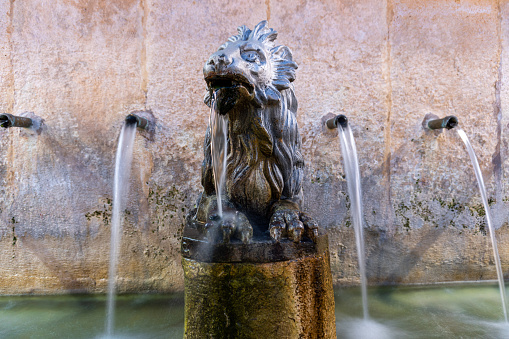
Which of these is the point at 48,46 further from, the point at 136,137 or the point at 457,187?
the point at 457,187

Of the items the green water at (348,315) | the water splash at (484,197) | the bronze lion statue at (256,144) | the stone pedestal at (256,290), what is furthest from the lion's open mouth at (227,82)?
the water splash at (484,197)

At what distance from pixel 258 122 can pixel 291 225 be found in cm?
49

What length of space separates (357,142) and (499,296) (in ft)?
6.05

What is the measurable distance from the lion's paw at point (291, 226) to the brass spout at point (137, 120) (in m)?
1.76

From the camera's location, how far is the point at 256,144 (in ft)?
4.91

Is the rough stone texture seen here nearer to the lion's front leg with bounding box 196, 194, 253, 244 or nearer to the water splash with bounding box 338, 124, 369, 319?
the lion's front leg with bounding box 196, 194, 253, 244

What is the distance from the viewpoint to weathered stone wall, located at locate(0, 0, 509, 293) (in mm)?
2793

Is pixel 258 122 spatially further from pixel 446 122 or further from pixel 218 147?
pixel 446 122

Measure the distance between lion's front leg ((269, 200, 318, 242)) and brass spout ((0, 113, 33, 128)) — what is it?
7.67ft

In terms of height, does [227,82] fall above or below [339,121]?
below

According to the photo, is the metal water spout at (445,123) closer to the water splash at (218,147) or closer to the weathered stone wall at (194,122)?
the weathered stone wall at (194,122)

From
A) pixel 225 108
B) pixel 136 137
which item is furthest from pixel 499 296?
pixel 136 137

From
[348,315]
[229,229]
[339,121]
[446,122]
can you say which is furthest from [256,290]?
[446,122]

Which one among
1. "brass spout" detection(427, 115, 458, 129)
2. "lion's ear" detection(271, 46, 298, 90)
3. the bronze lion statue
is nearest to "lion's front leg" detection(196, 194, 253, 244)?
the bronze lion statue
